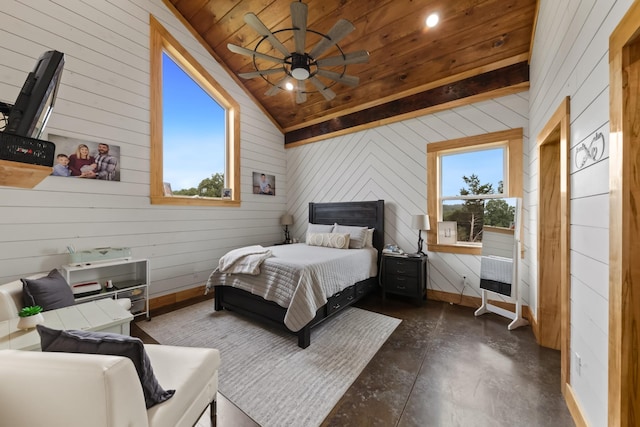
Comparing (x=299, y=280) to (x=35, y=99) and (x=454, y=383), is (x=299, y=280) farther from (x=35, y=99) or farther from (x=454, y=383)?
(x=35, y=99)

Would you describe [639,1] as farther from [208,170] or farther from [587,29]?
[208,170]

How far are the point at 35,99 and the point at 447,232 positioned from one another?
4.13 m

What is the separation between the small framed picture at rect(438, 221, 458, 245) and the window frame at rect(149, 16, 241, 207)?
11.4 feet

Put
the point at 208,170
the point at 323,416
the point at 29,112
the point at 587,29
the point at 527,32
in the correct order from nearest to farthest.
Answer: the point at 29,112
the point at 587,29
the point at 323,416
the point at 527,32
the point at 208,170

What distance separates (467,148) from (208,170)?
4.13 metres

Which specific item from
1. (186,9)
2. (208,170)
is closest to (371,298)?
(208,170)

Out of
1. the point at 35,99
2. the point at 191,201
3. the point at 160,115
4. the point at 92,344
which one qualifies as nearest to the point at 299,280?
the point at 92,344

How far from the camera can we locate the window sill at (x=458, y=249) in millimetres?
3381

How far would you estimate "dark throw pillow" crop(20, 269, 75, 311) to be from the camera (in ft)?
6.29

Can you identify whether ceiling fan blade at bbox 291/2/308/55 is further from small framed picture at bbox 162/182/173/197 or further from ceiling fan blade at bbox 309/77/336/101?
small framed picture at bbox 162/182/173/197

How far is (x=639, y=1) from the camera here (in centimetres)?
98

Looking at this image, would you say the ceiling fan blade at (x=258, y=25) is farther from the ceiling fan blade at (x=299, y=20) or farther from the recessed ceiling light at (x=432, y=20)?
the recessed ceiling light at (x=432, y=20)

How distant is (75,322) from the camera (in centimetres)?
168

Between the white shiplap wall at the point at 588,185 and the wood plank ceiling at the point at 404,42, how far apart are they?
1.03 metres
